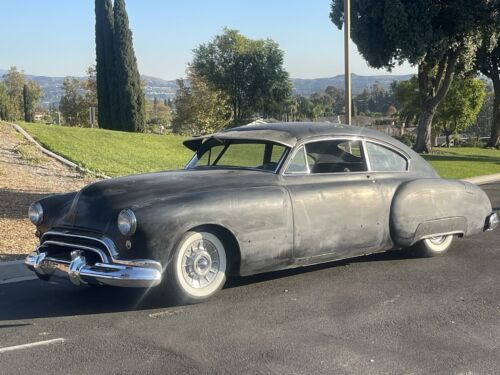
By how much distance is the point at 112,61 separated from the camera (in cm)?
3669

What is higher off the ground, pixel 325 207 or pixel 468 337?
pixel 325 207

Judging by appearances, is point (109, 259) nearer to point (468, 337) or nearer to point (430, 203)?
point (468, 337)

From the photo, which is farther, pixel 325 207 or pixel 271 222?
pixel 325 207

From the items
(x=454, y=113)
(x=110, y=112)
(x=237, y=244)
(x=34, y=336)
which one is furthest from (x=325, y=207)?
(x=454, y=113)

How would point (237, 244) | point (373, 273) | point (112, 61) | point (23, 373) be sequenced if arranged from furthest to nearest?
1. point (112, 61)
2. point (373, 273)
3. point (237, 244)
4. point (23, 373)

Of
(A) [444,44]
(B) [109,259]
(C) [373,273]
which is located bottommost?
(C) [373,273]

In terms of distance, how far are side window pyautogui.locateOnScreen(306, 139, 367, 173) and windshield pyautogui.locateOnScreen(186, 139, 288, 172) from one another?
36cm

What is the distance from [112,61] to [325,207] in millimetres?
32929

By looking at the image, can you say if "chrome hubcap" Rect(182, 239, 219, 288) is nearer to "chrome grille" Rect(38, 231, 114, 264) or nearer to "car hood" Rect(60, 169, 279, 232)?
"car hood" Rect(60, 169, 279, 232)

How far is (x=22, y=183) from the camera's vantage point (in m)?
12.4

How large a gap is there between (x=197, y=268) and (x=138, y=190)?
33.2 inches

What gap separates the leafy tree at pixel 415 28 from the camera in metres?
24.9

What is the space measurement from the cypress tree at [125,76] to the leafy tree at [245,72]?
56.6 ft

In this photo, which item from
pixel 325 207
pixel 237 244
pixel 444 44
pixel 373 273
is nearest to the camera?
pixel 237 244
